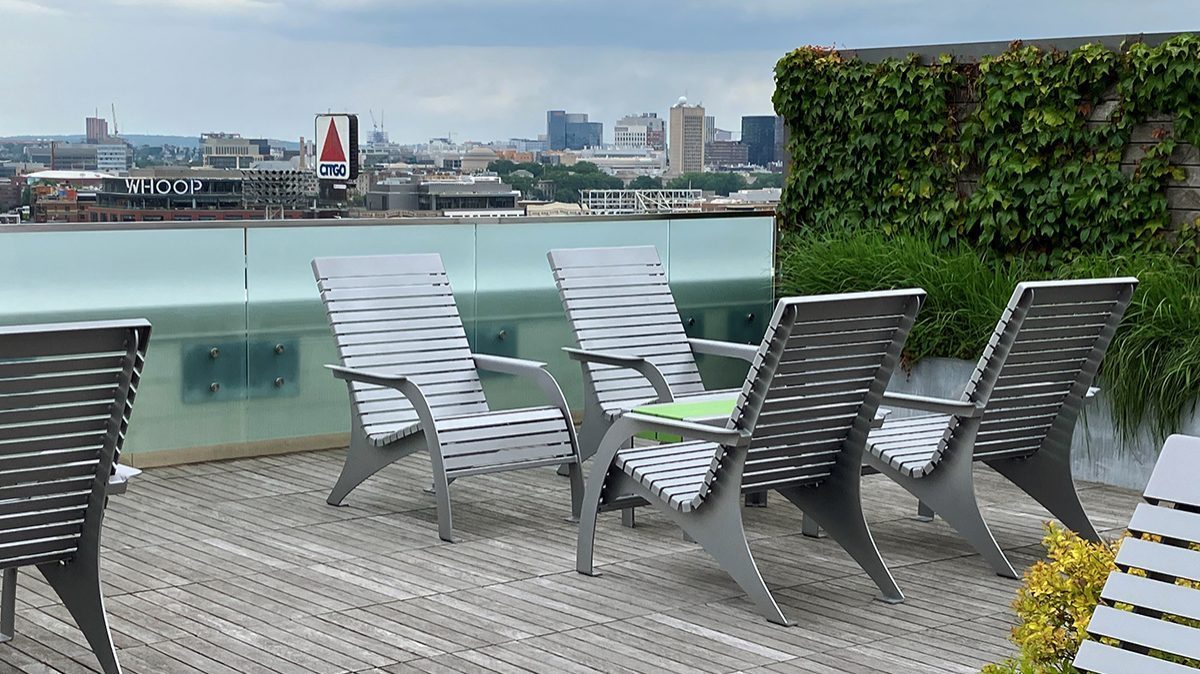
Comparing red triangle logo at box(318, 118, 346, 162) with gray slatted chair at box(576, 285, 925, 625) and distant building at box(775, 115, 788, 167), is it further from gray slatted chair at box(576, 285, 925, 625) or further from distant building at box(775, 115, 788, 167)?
gray slatted chair at box(576, 285, 925, 625)

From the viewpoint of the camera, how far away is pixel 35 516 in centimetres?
397

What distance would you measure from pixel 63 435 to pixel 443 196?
5.64 metres

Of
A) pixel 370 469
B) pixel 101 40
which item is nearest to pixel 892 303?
pixel 370 469

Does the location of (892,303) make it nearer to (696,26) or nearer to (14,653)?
(14,653)

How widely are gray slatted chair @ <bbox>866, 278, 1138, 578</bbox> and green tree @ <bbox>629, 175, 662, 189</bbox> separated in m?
4.19

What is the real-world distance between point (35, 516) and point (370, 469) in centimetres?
279

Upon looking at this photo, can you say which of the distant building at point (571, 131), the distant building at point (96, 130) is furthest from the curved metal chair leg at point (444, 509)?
the distant building at point (96, 130)

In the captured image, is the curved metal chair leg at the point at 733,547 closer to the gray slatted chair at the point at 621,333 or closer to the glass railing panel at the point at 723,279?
the gray slatted chair at the point at 621,333

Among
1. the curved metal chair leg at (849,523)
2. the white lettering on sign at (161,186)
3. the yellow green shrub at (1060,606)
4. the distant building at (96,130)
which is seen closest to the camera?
the yellow green shrub at (1060,606)

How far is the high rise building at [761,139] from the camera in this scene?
1066 cm

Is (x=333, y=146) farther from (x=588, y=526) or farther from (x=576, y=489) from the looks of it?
(x=588, y=526)

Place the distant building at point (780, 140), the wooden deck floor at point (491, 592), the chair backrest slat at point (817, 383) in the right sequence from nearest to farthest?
the wooden deck floor at point (491, 592) < the chair backrest slat at point (817, 383) < the distant building at point (780, 140)

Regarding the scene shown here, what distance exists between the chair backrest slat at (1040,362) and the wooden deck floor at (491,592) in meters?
0.50

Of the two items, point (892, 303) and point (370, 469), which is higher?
point (892, 303)
